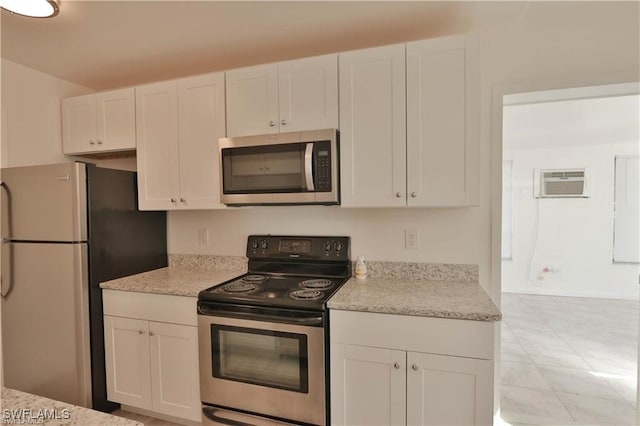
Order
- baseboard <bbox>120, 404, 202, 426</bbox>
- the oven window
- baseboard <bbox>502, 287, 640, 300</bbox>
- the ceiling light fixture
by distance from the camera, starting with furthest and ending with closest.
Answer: baseboard <bbox>502, 287, 640, 300</bbox>, baseboard <bbox>120, 404, 202, 426</bbox>, the oven window, the ceiling light fixture

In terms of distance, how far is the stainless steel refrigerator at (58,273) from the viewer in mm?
1933

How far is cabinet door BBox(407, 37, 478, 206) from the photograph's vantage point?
168cm

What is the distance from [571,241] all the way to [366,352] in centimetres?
505

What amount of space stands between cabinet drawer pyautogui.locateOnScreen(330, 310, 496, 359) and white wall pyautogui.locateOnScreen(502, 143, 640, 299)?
14.8 feet

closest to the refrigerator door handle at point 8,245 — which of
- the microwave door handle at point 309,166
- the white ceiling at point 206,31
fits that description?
the white ceiling at point 206,31

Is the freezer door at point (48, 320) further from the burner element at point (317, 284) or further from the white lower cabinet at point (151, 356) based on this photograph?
the burner element at point (317, 284)

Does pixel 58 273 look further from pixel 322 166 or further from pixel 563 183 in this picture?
pixel 563 183

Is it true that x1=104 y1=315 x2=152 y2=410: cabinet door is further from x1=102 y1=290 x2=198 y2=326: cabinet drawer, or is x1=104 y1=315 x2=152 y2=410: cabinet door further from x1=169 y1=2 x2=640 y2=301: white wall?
x1=169 y1=2 x2=640 y2=301: white wall

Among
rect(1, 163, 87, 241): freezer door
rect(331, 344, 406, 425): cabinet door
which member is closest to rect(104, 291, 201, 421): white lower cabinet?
rect(1, 163, 87, 241): freezer door

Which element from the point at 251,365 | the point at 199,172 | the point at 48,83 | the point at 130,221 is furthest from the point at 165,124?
the point at 251,365

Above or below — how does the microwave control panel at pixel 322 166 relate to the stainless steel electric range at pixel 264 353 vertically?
above

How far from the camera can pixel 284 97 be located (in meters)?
1.93

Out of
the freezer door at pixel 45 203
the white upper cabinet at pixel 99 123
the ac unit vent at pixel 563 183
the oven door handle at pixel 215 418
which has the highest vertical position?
the white upper cabinet at pixel 99 123

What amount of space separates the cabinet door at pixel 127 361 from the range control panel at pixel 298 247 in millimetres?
841
